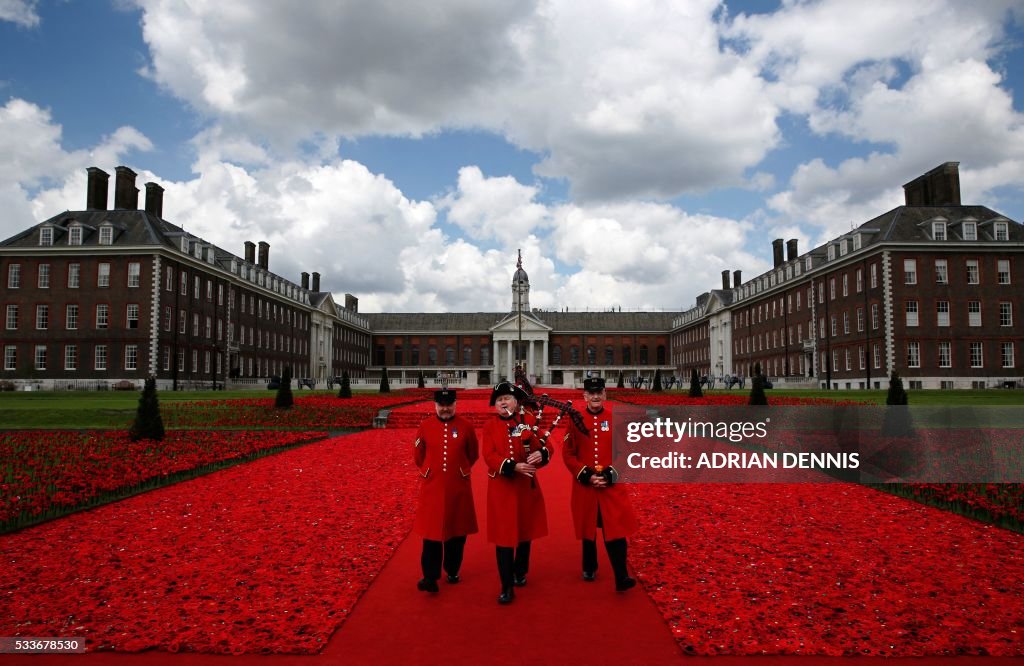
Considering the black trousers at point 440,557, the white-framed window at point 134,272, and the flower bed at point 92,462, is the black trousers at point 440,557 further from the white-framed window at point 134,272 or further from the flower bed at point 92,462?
the white-framed window at point 134,272

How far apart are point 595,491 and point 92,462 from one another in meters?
9.81

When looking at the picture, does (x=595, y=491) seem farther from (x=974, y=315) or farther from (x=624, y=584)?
(x=974, y=315)

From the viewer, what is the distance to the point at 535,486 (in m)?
5.28

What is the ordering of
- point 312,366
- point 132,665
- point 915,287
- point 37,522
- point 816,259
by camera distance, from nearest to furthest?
point 132,665 < point 37,522 < point 915,287 < point 816,259 < point 312,366

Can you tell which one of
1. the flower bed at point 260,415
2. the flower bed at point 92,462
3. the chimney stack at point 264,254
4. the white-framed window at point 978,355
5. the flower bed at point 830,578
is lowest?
the flower bed at point 830,578

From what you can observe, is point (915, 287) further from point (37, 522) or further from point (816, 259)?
point (37, 522)

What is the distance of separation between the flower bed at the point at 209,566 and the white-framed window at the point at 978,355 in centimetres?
4160

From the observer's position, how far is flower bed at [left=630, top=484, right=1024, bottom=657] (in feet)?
14.1

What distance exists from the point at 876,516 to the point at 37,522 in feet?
32.6

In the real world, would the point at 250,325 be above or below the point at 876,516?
above

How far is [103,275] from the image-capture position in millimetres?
41938

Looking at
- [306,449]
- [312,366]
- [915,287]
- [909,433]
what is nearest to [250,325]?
[312,366]

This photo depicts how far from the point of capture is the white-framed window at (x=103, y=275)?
4188 cm

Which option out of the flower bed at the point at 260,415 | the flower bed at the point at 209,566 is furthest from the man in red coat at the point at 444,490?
the flower bed at the point at 260,415
